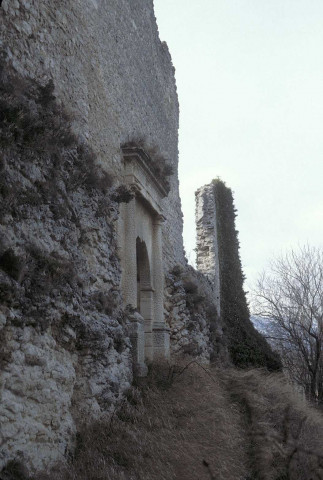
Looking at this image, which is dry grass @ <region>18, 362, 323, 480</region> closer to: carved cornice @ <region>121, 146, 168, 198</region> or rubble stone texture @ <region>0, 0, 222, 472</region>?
rubble stone texture @ <region>0, 0, 222, 472</region>

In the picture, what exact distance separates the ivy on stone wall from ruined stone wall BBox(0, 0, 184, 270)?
3273mm

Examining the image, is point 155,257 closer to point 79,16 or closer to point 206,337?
point 206,337

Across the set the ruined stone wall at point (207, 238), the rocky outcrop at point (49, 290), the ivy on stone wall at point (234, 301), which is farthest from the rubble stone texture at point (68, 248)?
the ruined stone wall at point (207, 238)

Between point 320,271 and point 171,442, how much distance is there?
44.9ft

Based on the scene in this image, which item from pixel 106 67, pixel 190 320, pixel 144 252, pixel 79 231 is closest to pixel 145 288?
pixel 144 252

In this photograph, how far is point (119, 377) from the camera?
7172 millimetres

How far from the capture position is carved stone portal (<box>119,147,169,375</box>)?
9.21 metres

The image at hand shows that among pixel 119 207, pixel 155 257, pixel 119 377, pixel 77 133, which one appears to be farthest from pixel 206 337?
pixel 77 133

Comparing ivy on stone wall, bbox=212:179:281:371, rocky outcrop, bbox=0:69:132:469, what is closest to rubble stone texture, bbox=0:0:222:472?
rocky outcrop, bbox=0:69:132:469

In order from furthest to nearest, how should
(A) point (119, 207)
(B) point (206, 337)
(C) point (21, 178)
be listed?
(B) point (206, 337)
(A) point (119, 207)
(C) point (21, 178)

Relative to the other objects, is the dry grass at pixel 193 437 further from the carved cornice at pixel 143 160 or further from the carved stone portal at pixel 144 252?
the carved cornice at pixel 143 160

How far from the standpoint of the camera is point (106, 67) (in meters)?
9.83

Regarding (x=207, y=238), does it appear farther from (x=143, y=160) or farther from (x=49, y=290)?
(x=49, y=290)

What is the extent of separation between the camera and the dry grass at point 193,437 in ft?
18.1
